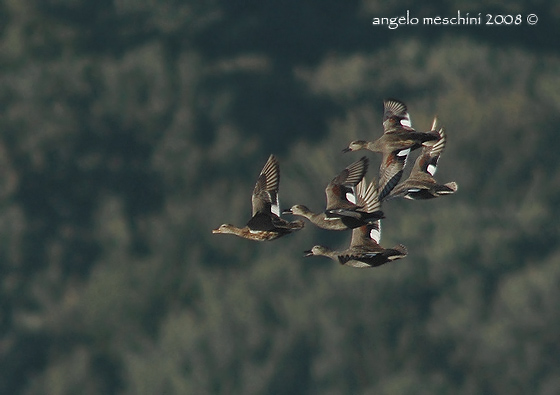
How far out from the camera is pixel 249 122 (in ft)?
592

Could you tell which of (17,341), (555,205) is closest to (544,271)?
(555,205)

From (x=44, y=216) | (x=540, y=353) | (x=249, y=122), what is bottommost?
(x=540, y=353)

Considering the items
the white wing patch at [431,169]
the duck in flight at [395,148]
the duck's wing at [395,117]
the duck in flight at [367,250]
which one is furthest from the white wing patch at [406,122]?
the duck in flight at [367,250]

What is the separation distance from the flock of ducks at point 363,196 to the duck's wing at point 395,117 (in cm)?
8

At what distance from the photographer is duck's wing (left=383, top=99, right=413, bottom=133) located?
1875 inches

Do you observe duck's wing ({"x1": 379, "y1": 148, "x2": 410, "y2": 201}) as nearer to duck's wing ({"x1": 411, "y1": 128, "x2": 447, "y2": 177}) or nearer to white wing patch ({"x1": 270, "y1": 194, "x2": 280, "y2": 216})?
duck's wing ({"x1": 411, "y1": 128, "x2": 447, "y2": 177})

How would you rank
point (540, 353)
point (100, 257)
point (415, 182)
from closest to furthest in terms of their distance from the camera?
1. point (415, 182)
2. point (540, 353)
3. point (100, 257)

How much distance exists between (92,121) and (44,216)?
620 inches

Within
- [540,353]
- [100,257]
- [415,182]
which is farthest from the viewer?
[100,257]

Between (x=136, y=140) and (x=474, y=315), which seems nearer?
(x=474, y=315)

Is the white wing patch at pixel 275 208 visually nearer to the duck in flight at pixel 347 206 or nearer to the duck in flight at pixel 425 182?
the duck in flight at pixel 347 206

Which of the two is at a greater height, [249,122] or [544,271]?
[249,122]

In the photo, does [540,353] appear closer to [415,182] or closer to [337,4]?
[337,4]

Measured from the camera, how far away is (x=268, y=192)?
44156 mm
